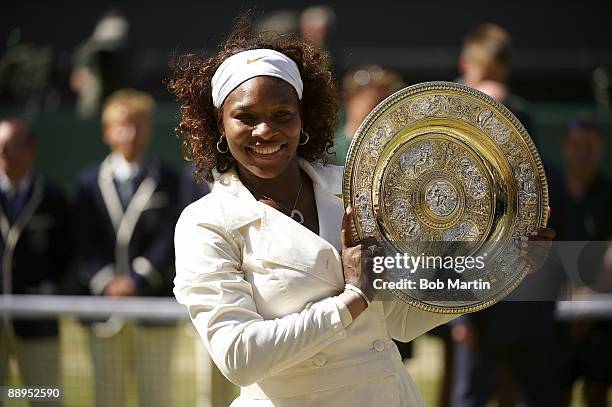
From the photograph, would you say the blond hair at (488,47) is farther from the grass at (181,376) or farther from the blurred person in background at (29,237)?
the blurred person in background at (29,237)

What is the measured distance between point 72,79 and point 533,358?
5131 mm

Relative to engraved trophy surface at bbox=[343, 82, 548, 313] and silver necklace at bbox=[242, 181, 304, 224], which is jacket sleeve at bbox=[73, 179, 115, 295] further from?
engraved trophy surface at bbox=[343, 82, 548, 313]

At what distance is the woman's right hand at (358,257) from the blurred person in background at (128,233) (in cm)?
277

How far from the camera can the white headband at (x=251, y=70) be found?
8.59ft

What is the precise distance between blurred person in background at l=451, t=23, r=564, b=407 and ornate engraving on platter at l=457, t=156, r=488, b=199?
2.21 metres

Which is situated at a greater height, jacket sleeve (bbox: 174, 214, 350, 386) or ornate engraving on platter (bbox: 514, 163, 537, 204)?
ornate engraving on platter (bbox: 514, 163, 537, 204)

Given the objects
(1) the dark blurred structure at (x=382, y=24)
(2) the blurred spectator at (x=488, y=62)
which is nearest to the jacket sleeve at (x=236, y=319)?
(2) the blurred spectator at (x=488, y=62)

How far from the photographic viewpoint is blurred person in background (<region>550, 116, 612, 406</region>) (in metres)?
5.02

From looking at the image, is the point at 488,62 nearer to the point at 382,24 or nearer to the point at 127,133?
the point at 127,133

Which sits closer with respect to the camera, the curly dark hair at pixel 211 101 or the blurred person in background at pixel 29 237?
the curly dark hair at pixel 211 101

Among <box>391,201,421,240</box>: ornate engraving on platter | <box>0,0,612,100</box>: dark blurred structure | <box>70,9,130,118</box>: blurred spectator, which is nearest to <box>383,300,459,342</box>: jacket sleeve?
<box>391,201,421,240</box>: ornate engraving on platter

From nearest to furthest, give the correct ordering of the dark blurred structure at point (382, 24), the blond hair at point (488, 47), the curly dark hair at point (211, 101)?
the curly dark hair at point (211, 101)
the blond hair at point (488, 47)
the dark blurred structure at point (382, 24)

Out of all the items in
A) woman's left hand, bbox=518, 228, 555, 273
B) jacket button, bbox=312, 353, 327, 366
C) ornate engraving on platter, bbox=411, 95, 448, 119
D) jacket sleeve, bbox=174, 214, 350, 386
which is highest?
ornate engraving on platter, bbox=411, 95, 448, 119

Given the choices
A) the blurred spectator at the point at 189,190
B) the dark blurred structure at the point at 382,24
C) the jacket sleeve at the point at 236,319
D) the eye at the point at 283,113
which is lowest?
the jacket sleeve at the point at 236,319
